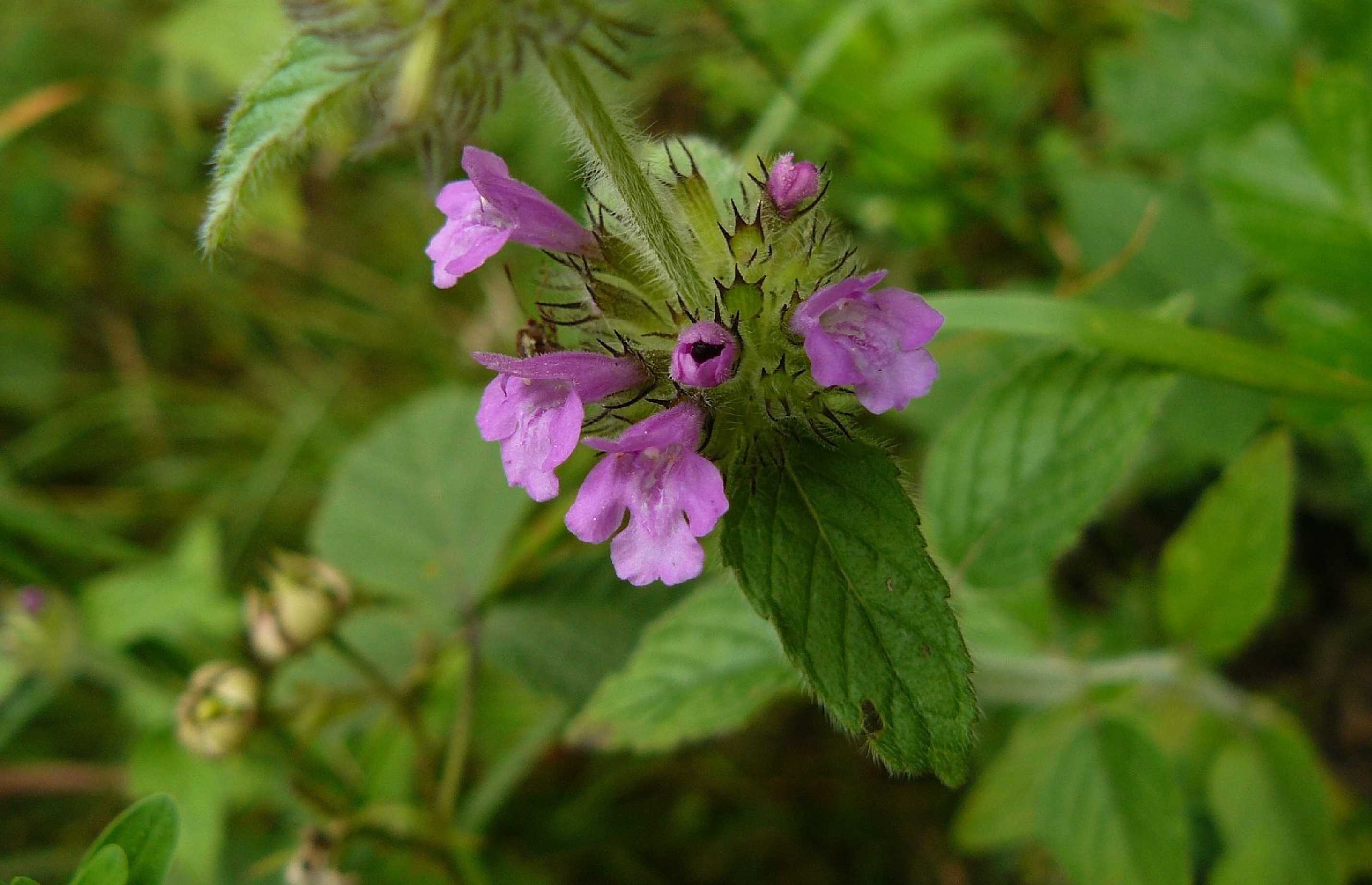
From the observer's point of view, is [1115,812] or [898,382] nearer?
[898,382]

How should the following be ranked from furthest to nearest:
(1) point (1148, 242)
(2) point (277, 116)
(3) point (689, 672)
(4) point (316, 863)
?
1. (1) point (1148, 242)
2. (4) point (316, 863)
3. (3) point (689, 672)
4. (2) point (277, 116)

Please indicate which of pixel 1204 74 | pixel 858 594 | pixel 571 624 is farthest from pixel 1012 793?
pixel 1204 74

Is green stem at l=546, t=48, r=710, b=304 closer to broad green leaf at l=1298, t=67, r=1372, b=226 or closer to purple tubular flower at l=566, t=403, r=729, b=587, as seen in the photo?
purple tubular flower at l=566, t=403, r=729, b=587

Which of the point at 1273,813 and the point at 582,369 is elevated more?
the point at 582,369

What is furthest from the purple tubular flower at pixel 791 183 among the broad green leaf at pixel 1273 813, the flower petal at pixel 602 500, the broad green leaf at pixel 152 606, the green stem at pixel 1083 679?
the broad green leaf at pixel 152 606

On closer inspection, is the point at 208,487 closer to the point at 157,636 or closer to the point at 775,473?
the point at 157,636

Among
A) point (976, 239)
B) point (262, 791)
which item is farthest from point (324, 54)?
point (976, 239)

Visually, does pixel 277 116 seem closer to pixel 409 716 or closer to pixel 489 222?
pixel 489 222

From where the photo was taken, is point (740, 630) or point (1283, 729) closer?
point (740, 630)
